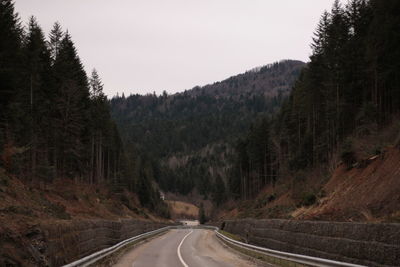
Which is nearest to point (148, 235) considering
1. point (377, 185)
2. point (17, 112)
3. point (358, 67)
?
point (17, 112)

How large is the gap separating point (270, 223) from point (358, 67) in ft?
91.6

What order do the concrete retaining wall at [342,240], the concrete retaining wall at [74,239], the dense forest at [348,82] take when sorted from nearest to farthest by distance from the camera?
the concrete retaining wall at [342,240], the concrete retaining wall at [74,239], the dense forest at [348,82]

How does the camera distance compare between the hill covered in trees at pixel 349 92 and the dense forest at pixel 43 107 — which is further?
the hill covered in trees at pixel 349 92

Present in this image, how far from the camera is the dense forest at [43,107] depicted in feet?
112

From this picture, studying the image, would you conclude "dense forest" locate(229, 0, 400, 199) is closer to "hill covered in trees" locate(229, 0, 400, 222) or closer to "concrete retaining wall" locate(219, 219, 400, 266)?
"hill covered in trees" locate(229, 0, 400, 222)

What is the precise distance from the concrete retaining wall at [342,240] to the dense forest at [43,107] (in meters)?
18.0

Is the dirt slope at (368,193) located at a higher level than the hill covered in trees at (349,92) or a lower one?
lower

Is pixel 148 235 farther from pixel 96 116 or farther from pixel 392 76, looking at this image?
pixel 96 116

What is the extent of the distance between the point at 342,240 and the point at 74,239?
8638 millimetres

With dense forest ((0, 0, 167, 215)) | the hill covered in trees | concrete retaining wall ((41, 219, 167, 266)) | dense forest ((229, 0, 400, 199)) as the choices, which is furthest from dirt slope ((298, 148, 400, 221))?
dense forest ((0, 0, 167, 215))

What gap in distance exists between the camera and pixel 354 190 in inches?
1103

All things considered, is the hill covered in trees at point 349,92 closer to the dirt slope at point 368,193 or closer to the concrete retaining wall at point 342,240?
the dirt slope at point 368,193

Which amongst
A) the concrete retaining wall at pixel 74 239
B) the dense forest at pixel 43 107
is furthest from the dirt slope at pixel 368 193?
the dense forest at pixel 43 107

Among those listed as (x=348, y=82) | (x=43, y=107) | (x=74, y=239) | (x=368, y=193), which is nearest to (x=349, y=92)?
(x=348, y=82)
